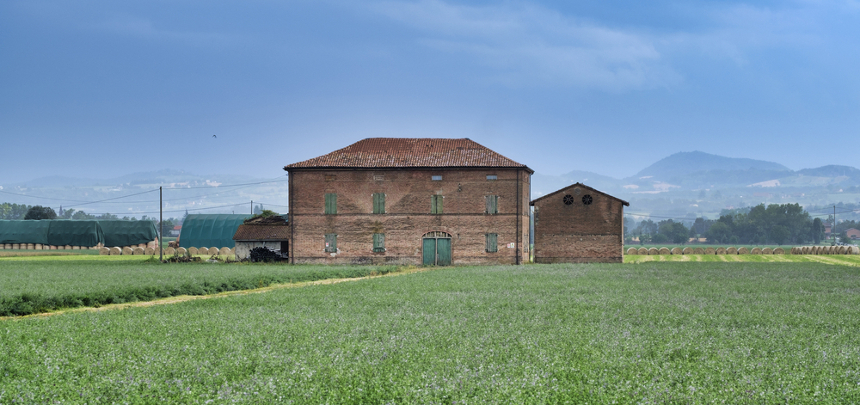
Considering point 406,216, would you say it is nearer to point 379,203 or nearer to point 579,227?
point 379,203

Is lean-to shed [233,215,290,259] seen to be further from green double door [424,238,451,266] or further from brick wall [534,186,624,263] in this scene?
brick wall [534,186,624,263]

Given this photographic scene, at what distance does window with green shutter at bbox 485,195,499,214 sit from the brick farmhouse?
0.24 feet

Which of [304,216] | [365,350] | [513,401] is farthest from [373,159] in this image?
[513,401]

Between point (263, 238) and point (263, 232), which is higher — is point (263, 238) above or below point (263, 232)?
below

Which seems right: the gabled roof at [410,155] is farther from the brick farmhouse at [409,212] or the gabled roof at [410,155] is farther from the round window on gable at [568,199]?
the round window on gable at [568,199]

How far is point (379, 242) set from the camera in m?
48.6

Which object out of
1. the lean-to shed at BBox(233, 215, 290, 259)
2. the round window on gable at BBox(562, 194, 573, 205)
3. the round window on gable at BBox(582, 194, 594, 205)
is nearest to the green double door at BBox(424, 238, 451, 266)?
the round window on gable at BBox(562, 194, 573, 205)

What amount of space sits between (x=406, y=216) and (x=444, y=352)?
122 feet

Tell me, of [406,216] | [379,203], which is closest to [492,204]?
[406,216]

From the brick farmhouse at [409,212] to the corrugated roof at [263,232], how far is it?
2.71m

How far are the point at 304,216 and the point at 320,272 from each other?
1165 centimetres

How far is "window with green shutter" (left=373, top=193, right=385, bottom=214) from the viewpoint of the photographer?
48.8m

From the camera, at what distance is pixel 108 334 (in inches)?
572

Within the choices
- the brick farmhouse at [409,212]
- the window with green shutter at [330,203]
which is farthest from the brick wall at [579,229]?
the window with green shutter at [330,203]
